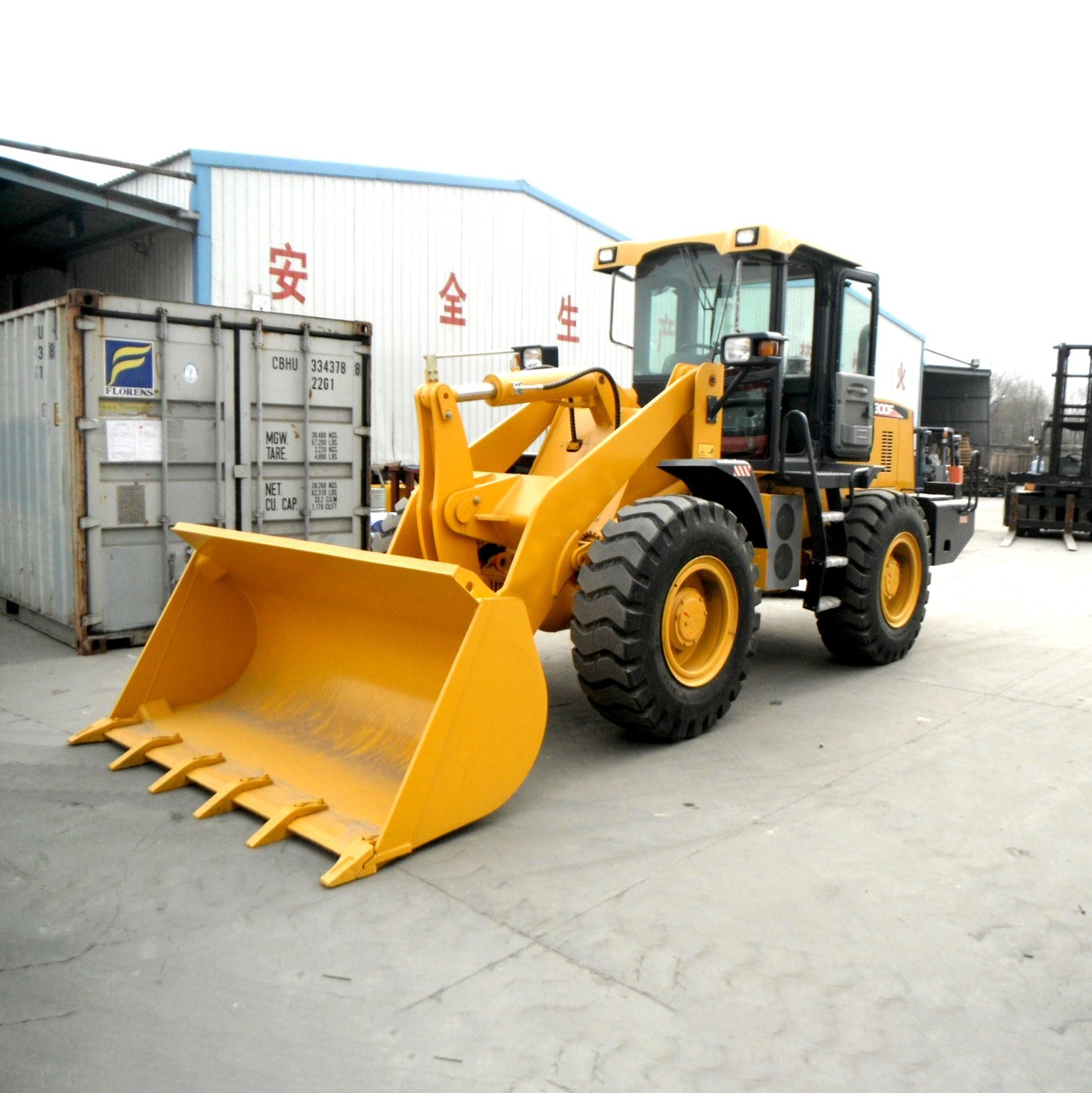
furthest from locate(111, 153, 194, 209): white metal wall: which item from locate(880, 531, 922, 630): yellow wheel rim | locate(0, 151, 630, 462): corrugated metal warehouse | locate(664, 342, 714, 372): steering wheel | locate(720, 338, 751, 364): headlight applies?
locate(880, 531, 922, 630): yellow wheel rim

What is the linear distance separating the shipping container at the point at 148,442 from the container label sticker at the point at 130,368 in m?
0.01

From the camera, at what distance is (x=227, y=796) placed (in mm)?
4027

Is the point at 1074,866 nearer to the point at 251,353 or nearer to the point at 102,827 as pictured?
the point at 102,827

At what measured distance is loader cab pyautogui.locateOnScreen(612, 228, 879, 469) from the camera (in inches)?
235

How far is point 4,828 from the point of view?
3941 mm

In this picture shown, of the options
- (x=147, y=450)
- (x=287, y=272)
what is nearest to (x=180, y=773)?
(x=147, y=450)

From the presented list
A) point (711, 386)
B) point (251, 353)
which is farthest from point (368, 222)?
point (711, 386)

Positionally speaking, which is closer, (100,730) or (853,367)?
(100,730)

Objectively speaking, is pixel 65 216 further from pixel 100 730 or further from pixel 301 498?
Result: pixel 100 730

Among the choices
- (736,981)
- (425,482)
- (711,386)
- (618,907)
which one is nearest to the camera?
(736,981)

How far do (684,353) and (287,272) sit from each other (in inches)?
307

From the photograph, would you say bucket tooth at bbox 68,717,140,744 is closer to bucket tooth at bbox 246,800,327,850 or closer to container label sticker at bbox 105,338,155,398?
bucket tooth at bbox 246,800,327,850

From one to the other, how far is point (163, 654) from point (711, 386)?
3.23 meters

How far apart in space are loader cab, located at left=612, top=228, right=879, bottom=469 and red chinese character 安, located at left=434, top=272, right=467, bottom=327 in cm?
794
